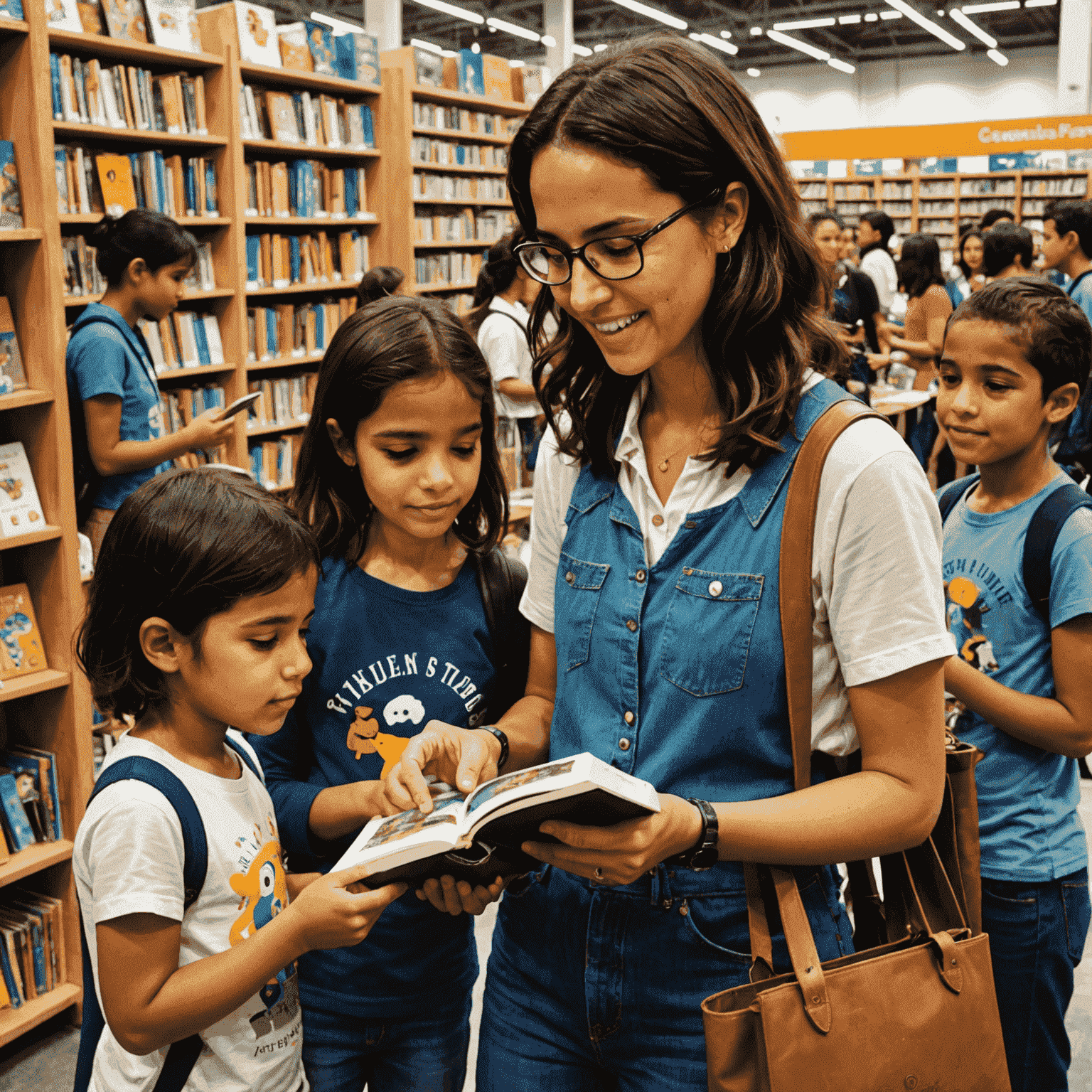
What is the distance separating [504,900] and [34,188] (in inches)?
79.0

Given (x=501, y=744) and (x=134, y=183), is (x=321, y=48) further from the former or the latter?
(x=501, y=744)

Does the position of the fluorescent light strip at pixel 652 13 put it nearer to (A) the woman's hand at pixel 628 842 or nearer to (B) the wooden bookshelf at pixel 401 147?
(B) the wooden bookshelf at pixel 401 147

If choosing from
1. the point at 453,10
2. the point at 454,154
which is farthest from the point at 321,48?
the point at 453,10

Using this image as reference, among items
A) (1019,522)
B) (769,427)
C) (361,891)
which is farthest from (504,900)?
(1019,522)

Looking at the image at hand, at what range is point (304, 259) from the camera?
213 inches

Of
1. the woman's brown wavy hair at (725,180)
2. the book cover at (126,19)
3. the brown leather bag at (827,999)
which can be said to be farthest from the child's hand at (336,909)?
the book cover at (126,19)

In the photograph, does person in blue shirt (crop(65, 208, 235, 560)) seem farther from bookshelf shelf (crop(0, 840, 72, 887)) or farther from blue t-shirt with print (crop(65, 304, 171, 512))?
bookshelf shelf (crop(0, 840, 72, 887))

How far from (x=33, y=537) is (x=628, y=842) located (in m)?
2.02

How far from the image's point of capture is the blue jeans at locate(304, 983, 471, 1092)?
132 cm

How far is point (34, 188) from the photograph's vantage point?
7.91ft

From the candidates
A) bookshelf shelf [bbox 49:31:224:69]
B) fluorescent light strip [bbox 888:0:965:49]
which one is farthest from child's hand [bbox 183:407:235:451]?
fluorescent light strip [bbox 888:0:965:49]

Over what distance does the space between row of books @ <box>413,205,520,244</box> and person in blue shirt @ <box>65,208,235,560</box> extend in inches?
128

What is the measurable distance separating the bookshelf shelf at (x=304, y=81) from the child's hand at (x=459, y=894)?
429 centimetres

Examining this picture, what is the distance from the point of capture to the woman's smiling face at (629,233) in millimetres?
1001
